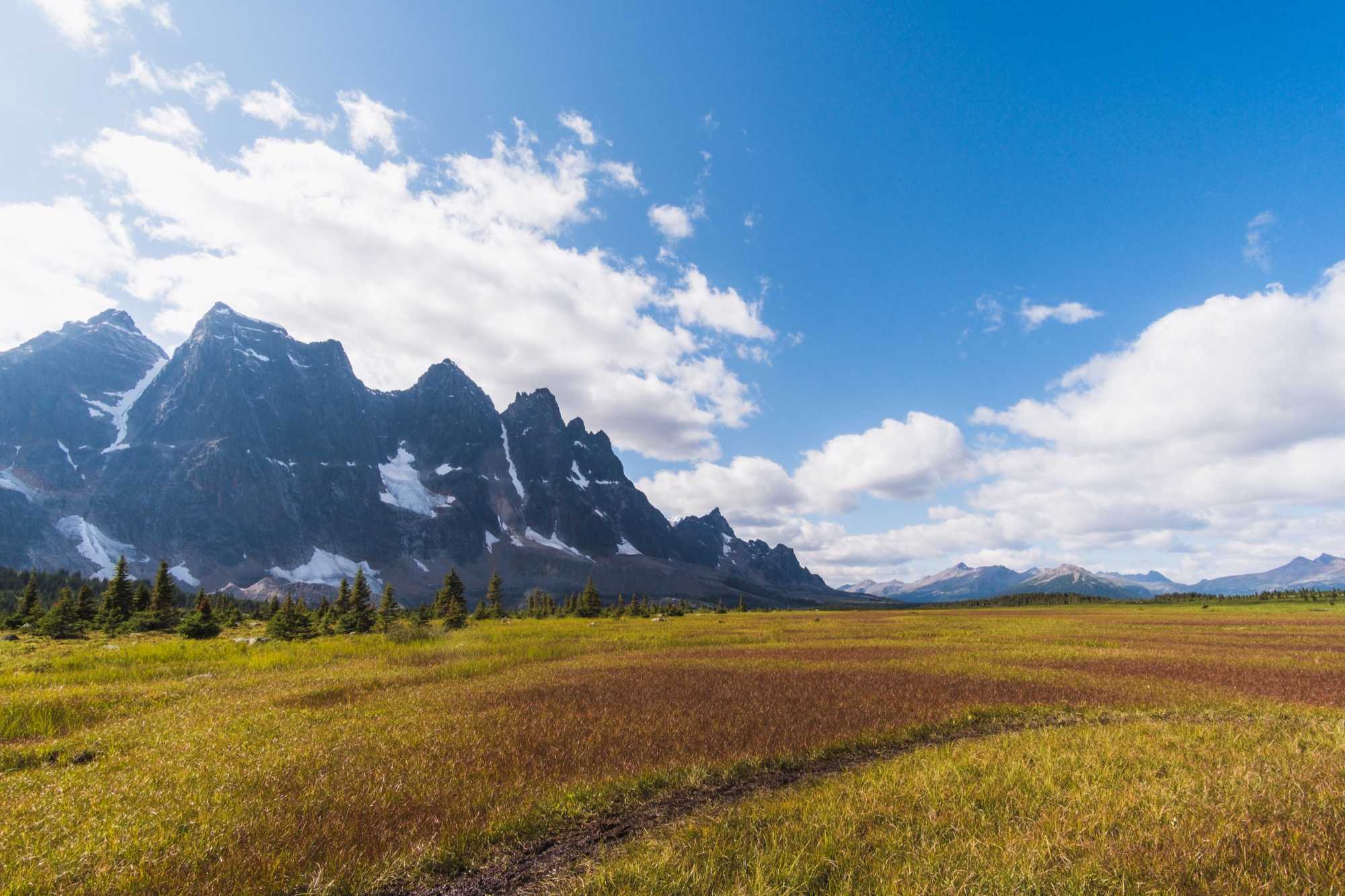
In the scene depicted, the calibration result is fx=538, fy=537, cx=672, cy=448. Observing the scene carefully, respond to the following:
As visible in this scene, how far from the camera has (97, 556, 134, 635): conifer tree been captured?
45.1 metres

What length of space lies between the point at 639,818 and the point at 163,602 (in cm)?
6557

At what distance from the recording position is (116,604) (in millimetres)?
50250

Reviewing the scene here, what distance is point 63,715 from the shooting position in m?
13.4

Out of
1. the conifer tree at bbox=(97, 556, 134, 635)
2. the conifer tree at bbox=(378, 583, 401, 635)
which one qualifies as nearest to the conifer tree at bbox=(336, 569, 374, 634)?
the conifer tree at bbox=(378, 583, 401, 635)

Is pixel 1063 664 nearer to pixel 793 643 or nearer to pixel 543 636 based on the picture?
pixel 793 643

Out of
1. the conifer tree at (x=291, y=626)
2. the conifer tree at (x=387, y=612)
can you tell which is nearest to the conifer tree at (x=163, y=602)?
the conifer tree at (x=291, y=626)

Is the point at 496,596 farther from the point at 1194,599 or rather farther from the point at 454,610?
the point at 1194,599

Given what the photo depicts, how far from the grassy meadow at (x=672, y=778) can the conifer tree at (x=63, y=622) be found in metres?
23.1

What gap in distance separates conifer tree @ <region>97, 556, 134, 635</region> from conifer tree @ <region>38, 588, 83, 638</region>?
2197 millimetres

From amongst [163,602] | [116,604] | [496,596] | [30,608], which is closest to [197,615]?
[163,602]

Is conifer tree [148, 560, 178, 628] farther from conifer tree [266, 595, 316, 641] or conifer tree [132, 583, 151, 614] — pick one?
conifer tree [266, 595, 316, 641]

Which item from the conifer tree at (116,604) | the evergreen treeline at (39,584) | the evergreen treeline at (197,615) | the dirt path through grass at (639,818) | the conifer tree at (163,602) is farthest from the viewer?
the evergreen treeline at (39,584)

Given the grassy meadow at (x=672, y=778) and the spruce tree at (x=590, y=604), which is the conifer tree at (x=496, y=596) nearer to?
the spruce tree at (x=590, y=604)

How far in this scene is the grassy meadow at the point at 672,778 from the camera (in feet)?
19.9
